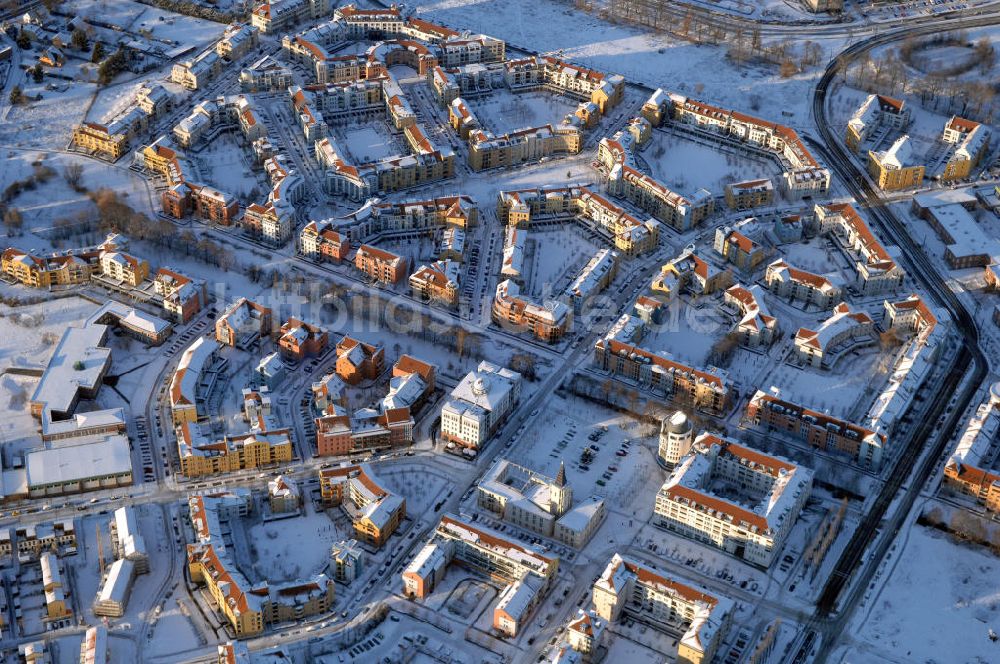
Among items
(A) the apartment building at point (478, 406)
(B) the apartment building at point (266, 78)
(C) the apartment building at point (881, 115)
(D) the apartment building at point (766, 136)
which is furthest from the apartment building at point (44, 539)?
(C) the apartment building at point (881, 115)

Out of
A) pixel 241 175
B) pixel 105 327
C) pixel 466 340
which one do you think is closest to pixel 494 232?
pixel 466 340

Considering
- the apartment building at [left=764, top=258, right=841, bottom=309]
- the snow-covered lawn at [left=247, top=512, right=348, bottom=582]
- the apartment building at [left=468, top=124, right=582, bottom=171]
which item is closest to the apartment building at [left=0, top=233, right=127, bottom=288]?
the snow-covered lawn at [left=247, top=512, right=348, bottom=582]

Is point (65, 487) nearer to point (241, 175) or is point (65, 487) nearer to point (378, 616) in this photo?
point (378, 616)

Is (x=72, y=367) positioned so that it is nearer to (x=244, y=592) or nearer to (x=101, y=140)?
(x=244, y=592)

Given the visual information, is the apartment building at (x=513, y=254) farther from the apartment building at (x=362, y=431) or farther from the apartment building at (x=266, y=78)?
the apartment building at (x=266, y=78)

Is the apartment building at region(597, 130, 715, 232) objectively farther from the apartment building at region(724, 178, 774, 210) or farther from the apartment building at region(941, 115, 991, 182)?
the apartment building at region(941, 115, 991, 182)
